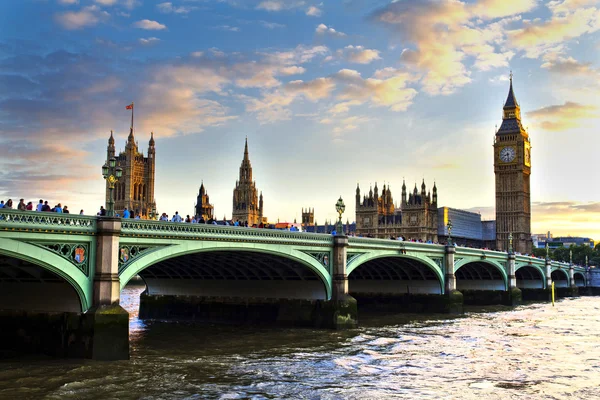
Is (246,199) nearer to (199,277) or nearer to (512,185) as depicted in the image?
(512,185)

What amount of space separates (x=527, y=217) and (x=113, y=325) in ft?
440

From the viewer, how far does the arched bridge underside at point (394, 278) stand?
50.6 metres

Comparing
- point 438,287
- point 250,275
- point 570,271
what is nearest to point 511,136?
point 570,271

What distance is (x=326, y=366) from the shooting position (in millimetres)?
25406

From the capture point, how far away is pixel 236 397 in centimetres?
1994

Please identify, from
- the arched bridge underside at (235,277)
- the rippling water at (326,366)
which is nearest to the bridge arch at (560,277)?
the rippling water at (326,366)

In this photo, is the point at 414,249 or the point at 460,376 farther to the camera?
the point at 414,249

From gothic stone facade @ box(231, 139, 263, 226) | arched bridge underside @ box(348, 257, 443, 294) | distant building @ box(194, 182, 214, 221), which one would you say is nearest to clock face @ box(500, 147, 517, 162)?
gothic stone facade @ box(231, 139, 263, 226)

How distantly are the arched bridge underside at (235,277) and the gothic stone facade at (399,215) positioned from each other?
89.8 m

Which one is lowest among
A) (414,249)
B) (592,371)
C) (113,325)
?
(592,371)

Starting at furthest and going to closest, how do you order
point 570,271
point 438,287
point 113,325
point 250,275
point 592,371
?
point 570,271
point 438,287
point 250,275
point 592,371
point 113,325

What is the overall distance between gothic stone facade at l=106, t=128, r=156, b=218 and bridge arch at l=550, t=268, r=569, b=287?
99778 millimetres

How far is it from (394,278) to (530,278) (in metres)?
34.4

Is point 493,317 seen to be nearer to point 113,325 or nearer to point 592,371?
point 592,371
